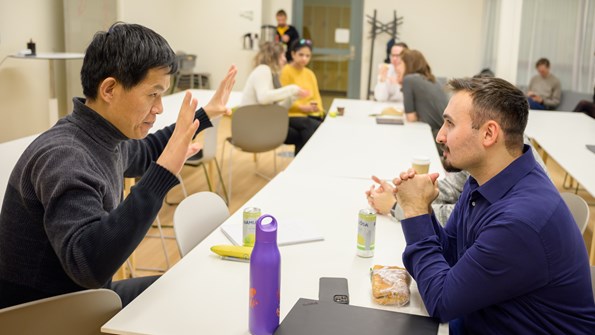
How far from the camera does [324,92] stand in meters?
10.4

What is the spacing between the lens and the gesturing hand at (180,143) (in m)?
1.51

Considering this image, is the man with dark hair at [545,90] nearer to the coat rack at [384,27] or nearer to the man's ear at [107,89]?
the coat rack at [384,27]

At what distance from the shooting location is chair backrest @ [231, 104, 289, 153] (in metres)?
4.73

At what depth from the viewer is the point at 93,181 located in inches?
58.2

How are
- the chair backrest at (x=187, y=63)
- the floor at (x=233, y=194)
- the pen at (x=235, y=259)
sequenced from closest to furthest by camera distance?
the pen at (x=235, y=259) < the floor at (x=233, y=194) < the chair backrest at (x=187, y=63)

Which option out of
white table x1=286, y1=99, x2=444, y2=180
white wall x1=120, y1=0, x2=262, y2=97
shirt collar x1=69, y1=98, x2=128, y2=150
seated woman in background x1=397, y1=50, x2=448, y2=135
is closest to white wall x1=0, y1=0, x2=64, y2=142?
white wall x1=120, y1=0, x2=262, y2=97

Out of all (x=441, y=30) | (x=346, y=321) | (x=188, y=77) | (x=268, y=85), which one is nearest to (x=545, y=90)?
(x=441, y=30)

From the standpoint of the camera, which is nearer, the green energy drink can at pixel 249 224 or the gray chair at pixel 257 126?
the green energy drink can at pixel 249 224

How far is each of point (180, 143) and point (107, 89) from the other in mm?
268

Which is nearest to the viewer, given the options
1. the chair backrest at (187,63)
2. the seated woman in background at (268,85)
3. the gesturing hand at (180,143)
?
the gesturing hand at (180,143)

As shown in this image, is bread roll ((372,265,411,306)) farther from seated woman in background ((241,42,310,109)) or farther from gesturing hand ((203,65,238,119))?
seated woman in background ((241,42,310,109))

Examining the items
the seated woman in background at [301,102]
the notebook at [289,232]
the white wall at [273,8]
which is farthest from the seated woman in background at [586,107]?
the notebook at [289,232]

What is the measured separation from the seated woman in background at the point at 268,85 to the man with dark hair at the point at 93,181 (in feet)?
11.1

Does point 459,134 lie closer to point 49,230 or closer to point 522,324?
point 522,324
